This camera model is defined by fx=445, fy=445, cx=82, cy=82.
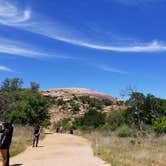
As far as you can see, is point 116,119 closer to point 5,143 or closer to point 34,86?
point 34,86

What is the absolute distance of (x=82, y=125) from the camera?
83688 millimetres

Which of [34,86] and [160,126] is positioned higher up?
[34,86]

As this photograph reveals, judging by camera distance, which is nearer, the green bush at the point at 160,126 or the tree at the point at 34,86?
the green bush at the point at 160,126

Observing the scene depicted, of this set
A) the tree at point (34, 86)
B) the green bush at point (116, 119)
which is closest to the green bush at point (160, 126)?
the green bush at point (116, 119)

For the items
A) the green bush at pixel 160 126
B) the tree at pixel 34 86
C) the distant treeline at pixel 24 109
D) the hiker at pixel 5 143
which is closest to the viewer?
the hiker at pixel 5 143

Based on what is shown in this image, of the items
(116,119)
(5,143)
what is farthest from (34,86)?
(5,143)

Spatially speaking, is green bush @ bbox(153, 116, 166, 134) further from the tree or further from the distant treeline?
the tree

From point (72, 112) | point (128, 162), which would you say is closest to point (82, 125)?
point (72, 112)

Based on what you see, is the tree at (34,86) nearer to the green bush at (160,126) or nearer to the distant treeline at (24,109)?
the distant treeline at (24,109)

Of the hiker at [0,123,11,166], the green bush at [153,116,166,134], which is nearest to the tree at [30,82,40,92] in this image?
the green bush at [153,116,166,134]

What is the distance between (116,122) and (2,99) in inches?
788

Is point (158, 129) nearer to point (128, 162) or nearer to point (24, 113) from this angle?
point (24, 113)

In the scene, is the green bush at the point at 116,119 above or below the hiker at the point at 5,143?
above

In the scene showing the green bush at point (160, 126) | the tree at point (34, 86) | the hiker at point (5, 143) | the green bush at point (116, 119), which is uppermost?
the tree at point (34, 86)
